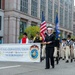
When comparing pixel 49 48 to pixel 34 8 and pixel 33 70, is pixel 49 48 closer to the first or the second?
pixel 33 70

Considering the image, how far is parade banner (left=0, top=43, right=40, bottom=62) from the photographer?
44.9ft

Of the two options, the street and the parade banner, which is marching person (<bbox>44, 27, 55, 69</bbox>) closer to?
the street

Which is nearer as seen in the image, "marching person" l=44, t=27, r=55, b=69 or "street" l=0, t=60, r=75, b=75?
"street" l=0, t=60, r=75, b=75

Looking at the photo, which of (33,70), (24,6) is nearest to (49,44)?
(33,70)

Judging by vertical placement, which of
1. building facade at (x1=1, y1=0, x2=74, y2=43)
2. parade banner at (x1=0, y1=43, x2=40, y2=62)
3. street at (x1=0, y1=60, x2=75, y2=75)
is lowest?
street at (x1=0, y1=60, x2=75, y2=75)

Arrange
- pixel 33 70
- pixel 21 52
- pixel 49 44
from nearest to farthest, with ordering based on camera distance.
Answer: pixel 33 70
pixel 49 44
pixel 21 52

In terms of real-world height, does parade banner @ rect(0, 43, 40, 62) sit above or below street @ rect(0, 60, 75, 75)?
above

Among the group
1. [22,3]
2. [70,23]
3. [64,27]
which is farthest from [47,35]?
[70,23]

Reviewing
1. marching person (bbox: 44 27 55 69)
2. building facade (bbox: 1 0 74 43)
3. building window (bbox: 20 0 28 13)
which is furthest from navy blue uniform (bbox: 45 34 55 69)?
building window (bbox: 20 0 28 13)

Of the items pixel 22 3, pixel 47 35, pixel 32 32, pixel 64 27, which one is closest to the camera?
pixel 47 35

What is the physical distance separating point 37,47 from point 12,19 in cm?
3982

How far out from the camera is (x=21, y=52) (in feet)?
46.2

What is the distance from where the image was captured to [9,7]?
53.8 metres

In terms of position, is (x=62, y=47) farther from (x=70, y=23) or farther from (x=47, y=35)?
(x=70, y=23)
